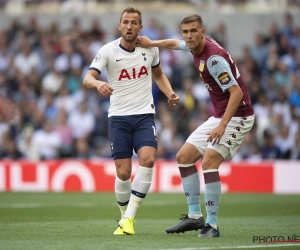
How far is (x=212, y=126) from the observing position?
31.2 feet

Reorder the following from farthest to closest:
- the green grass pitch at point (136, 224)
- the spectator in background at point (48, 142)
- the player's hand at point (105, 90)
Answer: the spectator in background at point (48, 142) → the player's hand at point (105, 90) → the green grass pitch at point (136, 224)

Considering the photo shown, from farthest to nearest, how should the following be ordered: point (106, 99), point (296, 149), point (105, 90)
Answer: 1. point (106, 99)
2. point (296, 149)
3. point (105, 90)

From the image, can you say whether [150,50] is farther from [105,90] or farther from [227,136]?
[227,136]

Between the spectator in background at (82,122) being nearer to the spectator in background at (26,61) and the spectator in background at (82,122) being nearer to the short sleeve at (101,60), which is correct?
the spectator in background at (26,61)

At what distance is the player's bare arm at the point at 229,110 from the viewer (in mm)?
8945

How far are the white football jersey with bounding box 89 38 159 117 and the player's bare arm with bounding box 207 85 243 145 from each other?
1251 millimetres

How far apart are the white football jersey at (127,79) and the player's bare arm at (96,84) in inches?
14.8

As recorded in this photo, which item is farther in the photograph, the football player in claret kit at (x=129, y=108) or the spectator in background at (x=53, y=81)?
the spectator in background at (x=53, y=81)

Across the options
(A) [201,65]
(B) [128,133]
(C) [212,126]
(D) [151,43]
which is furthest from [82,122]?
(A) [201,65]

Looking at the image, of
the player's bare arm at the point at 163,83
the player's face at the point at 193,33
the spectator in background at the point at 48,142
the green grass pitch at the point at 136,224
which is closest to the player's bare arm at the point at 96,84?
the player's bare arm at the point at 163,83

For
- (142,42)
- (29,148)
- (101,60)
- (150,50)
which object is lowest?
(29,148)

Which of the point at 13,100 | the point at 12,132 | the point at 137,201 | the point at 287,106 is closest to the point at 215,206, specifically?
the point at 137,201

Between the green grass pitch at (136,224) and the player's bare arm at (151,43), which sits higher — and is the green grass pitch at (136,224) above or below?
below

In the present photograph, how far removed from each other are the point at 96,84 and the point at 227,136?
1721 mm
